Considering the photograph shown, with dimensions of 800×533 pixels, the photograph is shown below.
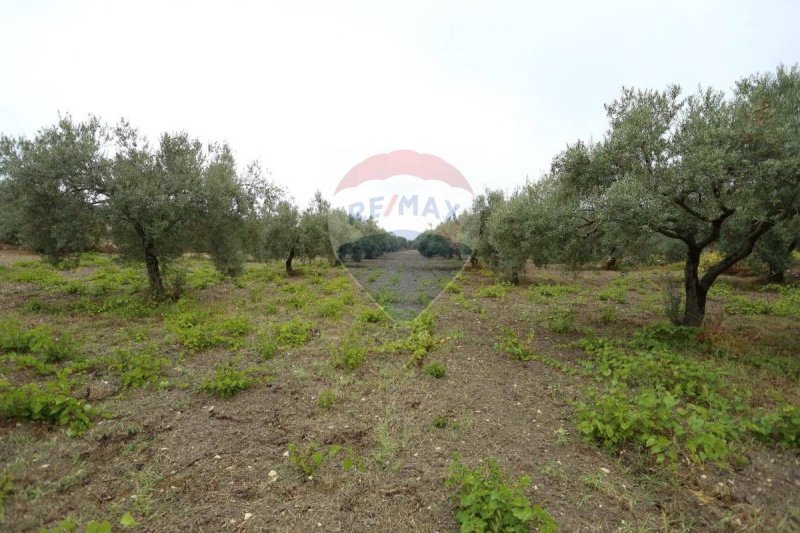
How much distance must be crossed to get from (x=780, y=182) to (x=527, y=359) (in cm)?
650

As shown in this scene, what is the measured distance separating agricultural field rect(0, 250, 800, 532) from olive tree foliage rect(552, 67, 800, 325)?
3196 millimetres

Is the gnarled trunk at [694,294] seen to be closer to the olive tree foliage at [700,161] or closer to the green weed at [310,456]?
the olive tree foliage at [700,161]

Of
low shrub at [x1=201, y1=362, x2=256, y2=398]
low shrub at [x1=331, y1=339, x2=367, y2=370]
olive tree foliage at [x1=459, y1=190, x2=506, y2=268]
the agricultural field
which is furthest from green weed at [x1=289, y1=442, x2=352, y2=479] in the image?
olive tree foliage at [x1=459, y1=190, x2=506, y2=268]

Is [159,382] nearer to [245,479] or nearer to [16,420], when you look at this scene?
[16,420]

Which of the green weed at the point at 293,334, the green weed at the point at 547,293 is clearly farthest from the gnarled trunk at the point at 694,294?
the green weed at the point at 293,334

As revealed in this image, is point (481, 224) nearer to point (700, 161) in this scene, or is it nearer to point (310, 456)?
point (700, 161)

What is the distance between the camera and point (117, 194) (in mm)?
12594

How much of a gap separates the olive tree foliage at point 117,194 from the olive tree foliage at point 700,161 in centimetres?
1307

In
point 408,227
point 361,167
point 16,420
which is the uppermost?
point 361,167

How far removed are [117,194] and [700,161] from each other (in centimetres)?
1660

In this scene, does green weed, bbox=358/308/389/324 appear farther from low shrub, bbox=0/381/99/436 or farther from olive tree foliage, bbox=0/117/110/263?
olive tree foliage, bbox=0/117/110/263

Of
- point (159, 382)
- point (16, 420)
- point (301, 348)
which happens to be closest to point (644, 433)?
point (301, 348)

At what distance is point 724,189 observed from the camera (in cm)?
859

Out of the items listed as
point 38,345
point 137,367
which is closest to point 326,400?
point 137,367
